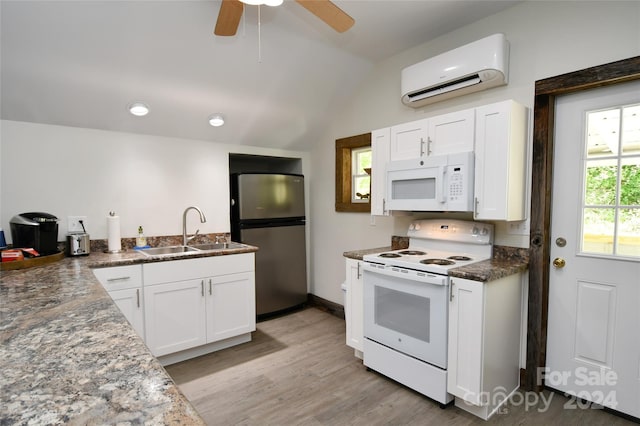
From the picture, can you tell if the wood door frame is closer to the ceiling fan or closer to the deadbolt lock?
the deadbolt lock

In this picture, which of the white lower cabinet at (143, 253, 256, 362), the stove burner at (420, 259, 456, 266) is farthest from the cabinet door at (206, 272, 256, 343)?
the stove burner at (420, 259, 456, 266)

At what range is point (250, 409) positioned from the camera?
2.04 metres

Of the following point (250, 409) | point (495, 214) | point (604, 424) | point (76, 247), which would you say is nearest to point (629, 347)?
point (604, 424)

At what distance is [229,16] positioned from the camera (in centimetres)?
170

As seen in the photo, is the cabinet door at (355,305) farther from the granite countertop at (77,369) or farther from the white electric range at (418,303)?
the granite countertop at (77,369)

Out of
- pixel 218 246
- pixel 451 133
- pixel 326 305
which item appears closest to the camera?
pixel 451 133

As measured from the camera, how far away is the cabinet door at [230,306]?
9.02 ft

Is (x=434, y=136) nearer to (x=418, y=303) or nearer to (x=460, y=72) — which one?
(x=460, y=72)

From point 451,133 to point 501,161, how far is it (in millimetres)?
Answer: 398

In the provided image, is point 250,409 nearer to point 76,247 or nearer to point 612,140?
point 76,247

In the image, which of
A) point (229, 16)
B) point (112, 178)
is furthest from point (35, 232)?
point (229, 16)

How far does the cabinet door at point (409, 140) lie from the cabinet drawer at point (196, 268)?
158cm

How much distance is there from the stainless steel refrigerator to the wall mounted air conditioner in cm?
167

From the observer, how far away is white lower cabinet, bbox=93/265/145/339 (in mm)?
2299
